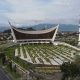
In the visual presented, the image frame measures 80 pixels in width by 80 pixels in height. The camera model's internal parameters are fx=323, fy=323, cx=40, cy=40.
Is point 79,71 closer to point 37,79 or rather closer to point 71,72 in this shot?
point 71,72

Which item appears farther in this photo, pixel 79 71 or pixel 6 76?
pixel 6 76

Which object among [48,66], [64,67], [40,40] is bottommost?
[40,40]

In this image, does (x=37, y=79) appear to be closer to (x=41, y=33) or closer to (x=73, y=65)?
(x=73, y=65)

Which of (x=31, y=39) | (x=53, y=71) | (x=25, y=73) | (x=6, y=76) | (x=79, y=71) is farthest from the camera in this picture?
(x=31, y=39)

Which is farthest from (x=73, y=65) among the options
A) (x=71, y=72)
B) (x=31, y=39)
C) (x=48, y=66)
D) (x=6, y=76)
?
(x=31, y=39)

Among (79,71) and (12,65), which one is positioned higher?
(79,71)

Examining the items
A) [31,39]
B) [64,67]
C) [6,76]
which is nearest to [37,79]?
[64,67]

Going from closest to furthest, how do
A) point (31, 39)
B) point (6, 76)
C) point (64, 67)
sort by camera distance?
1. point (64, 67)
2. point (6, 76)
3. point (31, 39)

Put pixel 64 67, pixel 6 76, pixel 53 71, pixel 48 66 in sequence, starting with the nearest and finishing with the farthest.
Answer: pixel 64 67 → pixel 6 76 → pixel 53 71 → pixel 48 66

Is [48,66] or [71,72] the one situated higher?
[71,72]
